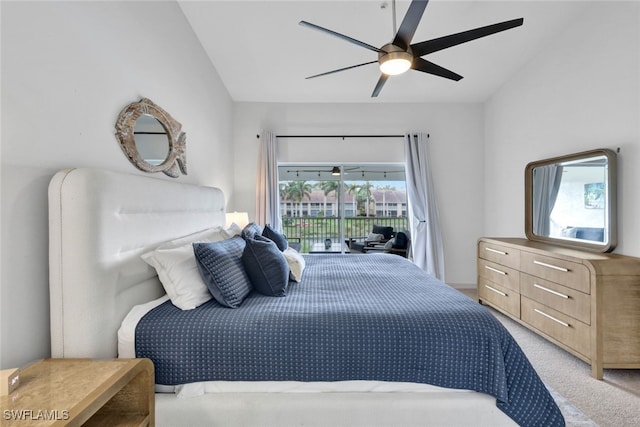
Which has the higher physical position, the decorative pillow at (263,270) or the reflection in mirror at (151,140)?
the reflection in mirror at (151,140)

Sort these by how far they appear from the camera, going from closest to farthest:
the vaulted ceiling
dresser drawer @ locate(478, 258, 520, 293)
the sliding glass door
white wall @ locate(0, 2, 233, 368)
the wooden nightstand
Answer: the wooden nightstand → white wall @ locate(0, 2, 233, 368) → the vaulted ceiling → dresser drawer @ locate(478, 258, 520, 293) → the sliding glass door

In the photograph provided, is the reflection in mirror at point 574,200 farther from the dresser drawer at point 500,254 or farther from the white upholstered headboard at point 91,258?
the white upholstered headboard at point 91,258

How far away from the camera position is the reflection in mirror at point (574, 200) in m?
2.32

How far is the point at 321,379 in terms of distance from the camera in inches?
51.6

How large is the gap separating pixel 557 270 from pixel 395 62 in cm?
205

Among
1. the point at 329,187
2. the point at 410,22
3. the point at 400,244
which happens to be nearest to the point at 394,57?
the point at 410,22

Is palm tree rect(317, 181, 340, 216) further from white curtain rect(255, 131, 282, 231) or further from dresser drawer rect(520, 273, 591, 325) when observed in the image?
dresser drawer rect(520, 273, 591, 325)

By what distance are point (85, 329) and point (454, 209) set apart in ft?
14.1

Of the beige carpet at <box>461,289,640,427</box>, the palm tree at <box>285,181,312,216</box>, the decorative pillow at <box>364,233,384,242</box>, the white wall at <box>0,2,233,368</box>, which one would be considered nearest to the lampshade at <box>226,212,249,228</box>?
the palm tree at <box>285,181,312,216</box>

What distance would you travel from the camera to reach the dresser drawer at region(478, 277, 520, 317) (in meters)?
2.84

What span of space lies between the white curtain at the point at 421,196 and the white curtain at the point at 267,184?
6.23 feet

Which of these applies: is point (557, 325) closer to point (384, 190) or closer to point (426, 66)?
point (426, 66)

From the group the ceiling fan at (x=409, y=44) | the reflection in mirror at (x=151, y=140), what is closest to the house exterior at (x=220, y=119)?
the reflection in mirror at (x=151, y=140)

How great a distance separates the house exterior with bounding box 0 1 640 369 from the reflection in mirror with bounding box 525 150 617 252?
102mm
